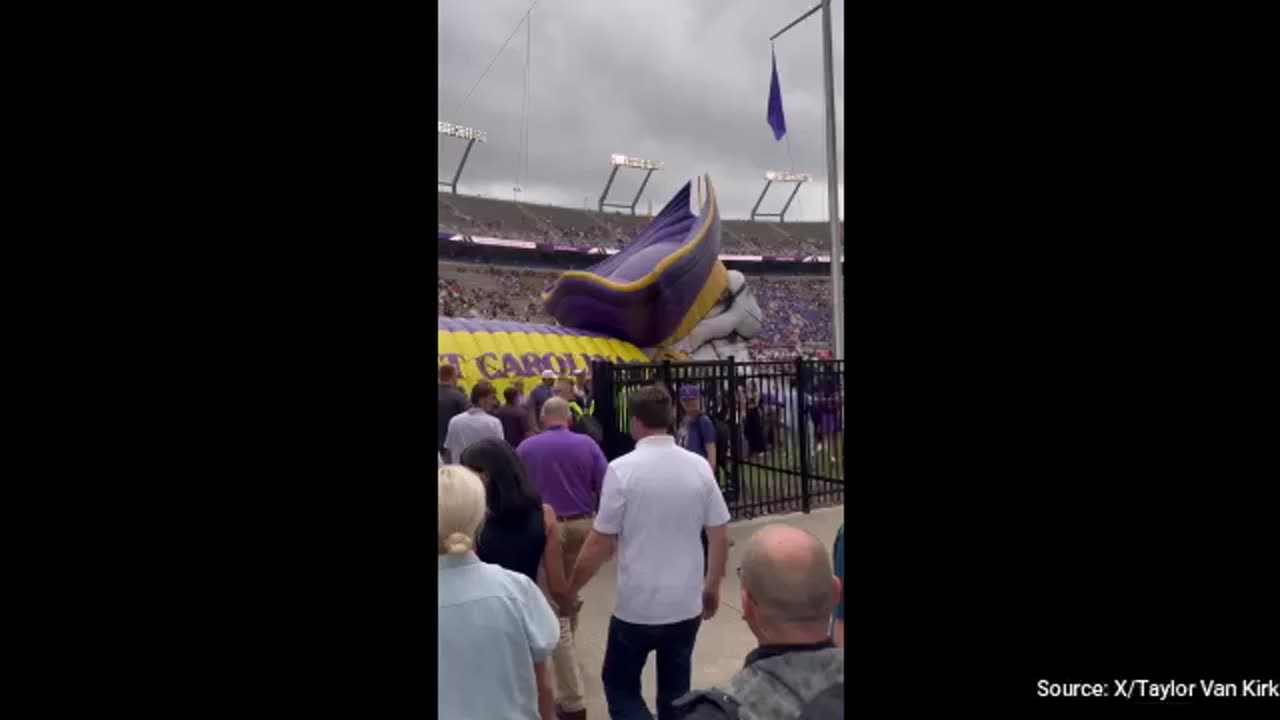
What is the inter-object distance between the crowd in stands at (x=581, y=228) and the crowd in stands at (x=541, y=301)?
2.74 metres

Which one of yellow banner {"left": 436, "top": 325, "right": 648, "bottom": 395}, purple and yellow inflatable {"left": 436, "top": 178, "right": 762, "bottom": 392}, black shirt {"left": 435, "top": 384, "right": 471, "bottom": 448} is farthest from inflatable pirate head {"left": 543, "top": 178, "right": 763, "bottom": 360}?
black shirt {"left": 435, "top": 384, "right": 471, "bottom": 448}

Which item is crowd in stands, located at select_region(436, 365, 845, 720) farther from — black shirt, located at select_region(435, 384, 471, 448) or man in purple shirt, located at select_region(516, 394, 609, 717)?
black shirt, located at select_region(435, 384, 471, 448)

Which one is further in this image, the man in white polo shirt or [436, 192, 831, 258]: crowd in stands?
[436, 192, 831, 258]: crowd in stands

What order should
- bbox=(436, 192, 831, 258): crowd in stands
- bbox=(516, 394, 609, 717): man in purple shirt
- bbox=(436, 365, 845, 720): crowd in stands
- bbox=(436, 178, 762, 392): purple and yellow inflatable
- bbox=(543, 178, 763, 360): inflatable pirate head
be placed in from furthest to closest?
bbox=(436, 192, 831, 258): crowd in stands
bbox=(543, 178, 763, 360): inflatable pirate head
bbox=(436, 178, 762, 392): purple and yellow inflatable
bbox=(516, 394, 609, 717): man in purple shirt
bbox=(436, 365, 845, 720): crowd in stands

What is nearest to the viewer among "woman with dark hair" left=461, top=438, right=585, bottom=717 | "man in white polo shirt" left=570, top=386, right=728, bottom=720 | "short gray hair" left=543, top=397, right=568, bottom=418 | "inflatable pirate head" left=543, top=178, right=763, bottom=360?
"man in white polo shirt" left=570, top=386, right=728, bottom=720

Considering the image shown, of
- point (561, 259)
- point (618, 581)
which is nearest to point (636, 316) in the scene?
point (618, 581)

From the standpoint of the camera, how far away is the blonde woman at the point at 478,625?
1.55 m

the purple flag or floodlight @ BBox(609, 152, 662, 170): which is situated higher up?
floodlight @ BBox(609, 152, 662, 170)

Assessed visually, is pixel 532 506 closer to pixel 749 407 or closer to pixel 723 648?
pixel 723 648

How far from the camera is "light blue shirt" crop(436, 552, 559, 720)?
1.55m

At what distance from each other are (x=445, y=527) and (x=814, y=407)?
6.22 m

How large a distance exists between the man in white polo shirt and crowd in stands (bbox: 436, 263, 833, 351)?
24783 mm

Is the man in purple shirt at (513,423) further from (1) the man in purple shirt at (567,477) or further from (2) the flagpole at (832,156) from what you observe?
(2) the flagpole at (832,156)
